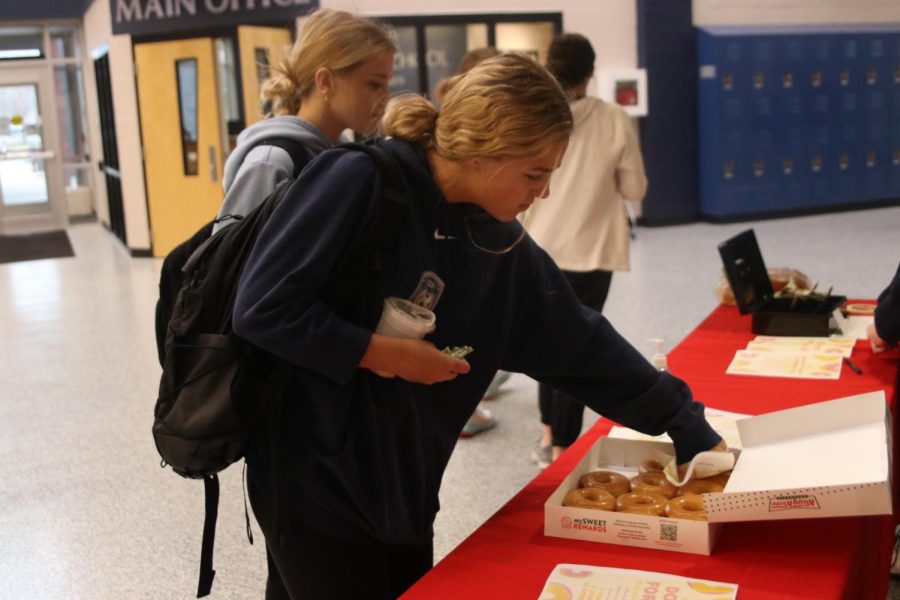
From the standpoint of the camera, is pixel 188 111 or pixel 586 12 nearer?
pixel 188 111

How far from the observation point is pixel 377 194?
1.40 m

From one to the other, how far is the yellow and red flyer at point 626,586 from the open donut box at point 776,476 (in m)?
0.10

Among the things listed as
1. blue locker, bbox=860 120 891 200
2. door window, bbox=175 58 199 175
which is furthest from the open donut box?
blue locker, bbox=860 120 891 200

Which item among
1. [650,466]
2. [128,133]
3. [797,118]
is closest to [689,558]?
[650,466]

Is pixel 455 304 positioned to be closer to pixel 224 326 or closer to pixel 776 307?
pixel 224 326

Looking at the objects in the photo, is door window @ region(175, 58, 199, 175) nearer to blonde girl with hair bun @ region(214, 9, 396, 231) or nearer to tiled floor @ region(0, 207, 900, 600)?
tiled floor @ region(0, 207, 900, 600)

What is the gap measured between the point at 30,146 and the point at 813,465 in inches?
560

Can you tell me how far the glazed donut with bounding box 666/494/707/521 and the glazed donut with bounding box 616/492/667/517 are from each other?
0.01m

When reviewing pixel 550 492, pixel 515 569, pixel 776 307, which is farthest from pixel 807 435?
pixel 776 307

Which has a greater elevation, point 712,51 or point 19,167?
point 712,51

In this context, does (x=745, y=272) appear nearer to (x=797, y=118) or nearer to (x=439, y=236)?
(x=439, y=236)

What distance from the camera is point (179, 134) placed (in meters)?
9.99

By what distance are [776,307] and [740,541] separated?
171cm

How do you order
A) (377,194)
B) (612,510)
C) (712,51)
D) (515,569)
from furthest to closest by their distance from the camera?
1. (712,51)
2. (612,510)
3. (515,569)
4. (377,194)
